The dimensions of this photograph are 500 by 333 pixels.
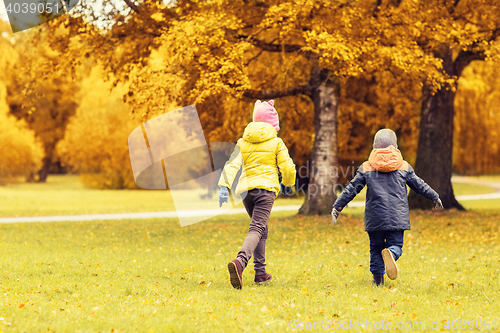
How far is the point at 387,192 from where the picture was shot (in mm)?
5555

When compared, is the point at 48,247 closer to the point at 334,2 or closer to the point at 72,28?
the point at 72,28

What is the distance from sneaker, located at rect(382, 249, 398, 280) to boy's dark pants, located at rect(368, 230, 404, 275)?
0.18 m

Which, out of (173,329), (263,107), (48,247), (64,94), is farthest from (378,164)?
(64,94)

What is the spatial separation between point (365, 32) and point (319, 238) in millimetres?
4562

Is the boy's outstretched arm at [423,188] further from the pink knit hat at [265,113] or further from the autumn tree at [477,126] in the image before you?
the autumn tree at [477,126]

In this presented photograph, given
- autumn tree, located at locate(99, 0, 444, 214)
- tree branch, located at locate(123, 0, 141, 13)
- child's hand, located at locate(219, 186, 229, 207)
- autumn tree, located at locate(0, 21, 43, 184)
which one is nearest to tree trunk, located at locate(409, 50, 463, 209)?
autumn tree, located at locate(99, 0, 444, 214)

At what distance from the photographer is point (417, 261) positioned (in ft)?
26.1

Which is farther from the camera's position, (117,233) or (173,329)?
(117,233)

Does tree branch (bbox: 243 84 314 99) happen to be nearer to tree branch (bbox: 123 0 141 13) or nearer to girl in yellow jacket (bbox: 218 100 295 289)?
tree branch (bbox: 123 0 141 13)

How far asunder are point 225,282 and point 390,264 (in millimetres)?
1959

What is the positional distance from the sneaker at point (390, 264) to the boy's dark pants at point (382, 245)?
18 centimetres

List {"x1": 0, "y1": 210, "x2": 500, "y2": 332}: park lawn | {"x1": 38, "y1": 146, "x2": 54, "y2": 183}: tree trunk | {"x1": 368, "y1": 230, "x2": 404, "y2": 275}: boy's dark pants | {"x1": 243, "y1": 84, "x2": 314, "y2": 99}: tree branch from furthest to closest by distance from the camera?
{"x1": 38, "y1": 146, "x2": 54, "y2": 183}: tree trunk
{"x1": 243, "y1": 84, "x2": 314, "y2": 99}: tree branch
{"x1": 368, "y1": 230, "x2": 404, "y2": 275}: boy's dark pants
{"x1": 0, "y1": 210, "x2": 500, "y2": 332}: park lawn

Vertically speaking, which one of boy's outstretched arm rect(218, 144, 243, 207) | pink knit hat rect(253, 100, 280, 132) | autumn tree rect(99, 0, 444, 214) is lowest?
boy's outstretched arm rect(218, 144, 243, 207)

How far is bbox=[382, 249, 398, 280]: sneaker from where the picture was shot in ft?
17.4
